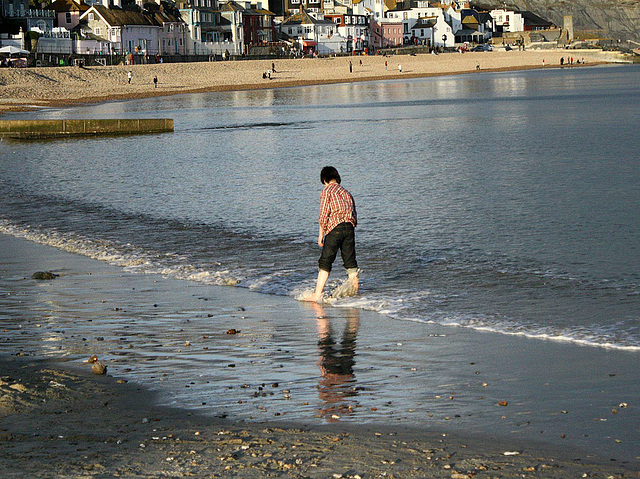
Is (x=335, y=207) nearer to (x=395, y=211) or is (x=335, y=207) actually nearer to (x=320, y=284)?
(x=320, y=284)

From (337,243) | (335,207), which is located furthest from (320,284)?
(335,207)

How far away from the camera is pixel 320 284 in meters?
11.0

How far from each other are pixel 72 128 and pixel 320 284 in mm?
32395

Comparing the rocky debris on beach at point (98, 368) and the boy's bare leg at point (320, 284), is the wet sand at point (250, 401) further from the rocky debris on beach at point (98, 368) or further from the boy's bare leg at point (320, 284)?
the boy's bare leg at point (320, 284)

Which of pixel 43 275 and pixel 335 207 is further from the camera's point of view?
pixel 43 275

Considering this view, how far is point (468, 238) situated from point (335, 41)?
168 metres

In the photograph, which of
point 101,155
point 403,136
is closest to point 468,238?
point 101,155

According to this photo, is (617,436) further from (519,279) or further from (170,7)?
(170,7)

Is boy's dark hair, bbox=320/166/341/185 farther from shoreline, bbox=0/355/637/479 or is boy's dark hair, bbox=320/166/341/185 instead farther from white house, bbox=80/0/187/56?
white house, bbox=80/0/187/56

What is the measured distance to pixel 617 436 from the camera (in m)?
6.12

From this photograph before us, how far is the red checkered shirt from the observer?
10727mm

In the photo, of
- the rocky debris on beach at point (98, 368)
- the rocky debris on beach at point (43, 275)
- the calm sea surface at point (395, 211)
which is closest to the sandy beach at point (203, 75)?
the calm sea surface at point (395, 211)

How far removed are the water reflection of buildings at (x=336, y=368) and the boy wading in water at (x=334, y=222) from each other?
0.79m

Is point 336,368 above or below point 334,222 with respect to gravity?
below
